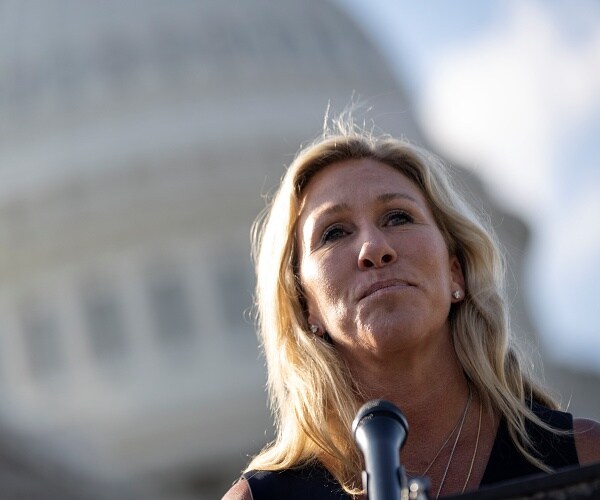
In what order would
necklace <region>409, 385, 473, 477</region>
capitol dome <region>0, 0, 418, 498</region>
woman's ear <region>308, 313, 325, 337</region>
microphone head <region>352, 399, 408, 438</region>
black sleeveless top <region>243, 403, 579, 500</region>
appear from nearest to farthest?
microphone head <region>352, 399, 408, 438</region> → black sleeveless top <region>243, 403, 579, 500</region> → necklace <region>409, 385, 473, 477</region> → woman's ear <region>308, 313, 325, 337</region> → capitol dome <region>0, 0, 418, 498</region>

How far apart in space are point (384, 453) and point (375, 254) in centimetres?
96

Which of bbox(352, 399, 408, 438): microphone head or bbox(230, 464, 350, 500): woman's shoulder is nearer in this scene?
bbox(352, 399, 408, 438): microphone head

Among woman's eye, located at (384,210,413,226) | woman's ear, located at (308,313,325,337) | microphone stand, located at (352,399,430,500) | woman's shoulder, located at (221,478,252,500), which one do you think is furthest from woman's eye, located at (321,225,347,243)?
microphone stand, located at (352,399,430,500)

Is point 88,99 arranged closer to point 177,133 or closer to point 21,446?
point 177,133

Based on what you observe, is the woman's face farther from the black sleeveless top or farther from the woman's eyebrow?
the black sleeveless top

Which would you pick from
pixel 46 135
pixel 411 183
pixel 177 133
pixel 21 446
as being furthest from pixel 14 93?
pixel 411 183

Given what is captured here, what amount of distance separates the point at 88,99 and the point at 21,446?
2931cm

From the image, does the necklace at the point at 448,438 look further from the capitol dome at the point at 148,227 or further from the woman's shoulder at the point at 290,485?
the capitol dome at the point at 148,227

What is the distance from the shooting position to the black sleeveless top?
168 inches

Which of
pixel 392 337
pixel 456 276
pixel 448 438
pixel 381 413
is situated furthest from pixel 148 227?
pixel 381 413

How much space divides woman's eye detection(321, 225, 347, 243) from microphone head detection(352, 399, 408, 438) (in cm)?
102

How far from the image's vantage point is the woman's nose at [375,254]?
4340 mm

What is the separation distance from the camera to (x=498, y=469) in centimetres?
427

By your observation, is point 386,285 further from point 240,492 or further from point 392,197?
point 240,492
